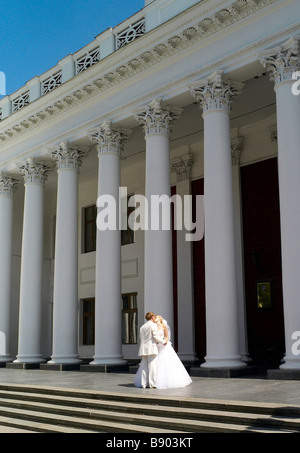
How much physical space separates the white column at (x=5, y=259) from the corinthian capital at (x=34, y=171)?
2001mm

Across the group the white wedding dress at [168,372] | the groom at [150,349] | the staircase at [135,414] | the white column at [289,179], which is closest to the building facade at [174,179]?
the white column at [289,179]

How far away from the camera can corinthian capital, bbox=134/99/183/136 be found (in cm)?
1812

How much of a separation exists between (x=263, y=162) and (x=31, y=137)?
1022 centimetres

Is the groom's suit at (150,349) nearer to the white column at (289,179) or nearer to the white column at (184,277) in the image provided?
the white column at (289,179)

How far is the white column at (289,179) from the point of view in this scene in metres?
13.6

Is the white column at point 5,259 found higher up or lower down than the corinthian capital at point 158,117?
lower down

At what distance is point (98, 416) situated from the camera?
34.1 ft

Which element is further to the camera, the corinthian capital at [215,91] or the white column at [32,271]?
the white column at [32,271]

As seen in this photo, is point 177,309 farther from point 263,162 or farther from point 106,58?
point 106,58

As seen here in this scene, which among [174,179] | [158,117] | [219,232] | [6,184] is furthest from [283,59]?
[6,184]

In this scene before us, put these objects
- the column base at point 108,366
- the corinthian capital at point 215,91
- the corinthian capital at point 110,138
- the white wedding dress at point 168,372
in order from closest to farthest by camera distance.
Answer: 1. the white wedding dress at point 168,372
2. the corinthian capital at point 215,91
3. the column base at point 108,366
4. the corinthian capital at point 110,138

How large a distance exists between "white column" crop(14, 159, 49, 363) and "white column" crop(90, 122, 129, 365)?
14.7 ft

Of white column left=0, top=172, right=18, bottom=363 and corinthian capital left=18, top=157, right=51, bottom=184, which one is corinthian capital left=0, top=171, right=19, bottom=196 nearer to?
white column left=0, top=172, right=18, bottom=363
